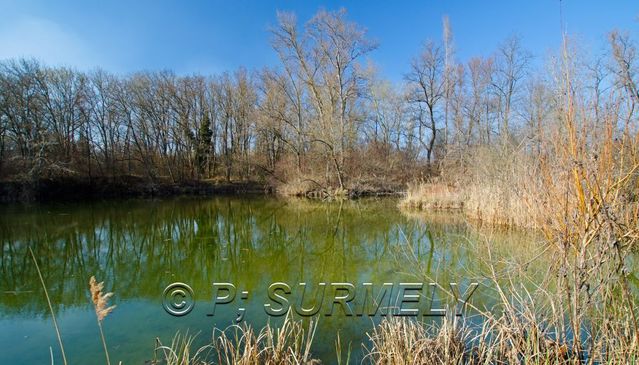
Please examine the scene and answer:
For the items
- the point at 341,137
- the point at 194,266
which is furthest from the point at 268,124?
the point at 194,266

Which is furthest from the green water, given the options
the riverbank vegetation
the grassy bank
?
the grassy bank

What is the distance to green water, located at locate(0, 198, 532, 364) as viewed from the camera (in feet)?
12.3

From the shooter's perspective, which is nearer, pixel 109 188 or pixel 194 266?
pixel 194 266

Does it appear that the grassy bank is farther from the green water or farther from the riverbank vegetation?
the green water

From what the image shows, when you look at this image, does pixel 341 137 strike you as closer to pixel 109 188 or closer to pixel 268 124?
pixel 268 124

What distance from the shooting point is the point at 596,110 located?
213cm

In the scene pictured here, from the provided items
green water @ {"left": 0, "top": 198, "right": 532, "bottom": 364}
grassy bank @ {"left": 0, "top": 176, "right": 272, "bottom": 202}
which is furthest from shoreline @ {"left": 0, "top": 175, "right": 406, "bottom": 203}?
green water @ {"left": 0, "top": 198, "right": 532, "bottom": 364}

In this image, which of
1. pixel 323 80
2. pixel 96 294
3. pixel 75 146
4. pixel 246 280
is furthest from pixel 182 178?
pixel 96 294

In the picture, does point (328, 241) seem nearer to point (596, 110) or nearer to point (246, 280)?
point (246, 280)

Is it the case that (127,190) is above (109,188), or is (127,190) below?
below

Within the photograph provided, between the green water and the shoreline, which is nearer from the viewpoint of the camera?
the green water

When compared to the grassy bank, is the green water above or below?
below

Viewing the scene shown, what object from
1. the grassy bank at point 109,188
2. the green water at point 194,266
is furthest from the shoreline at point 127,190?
the green water at point 194,266

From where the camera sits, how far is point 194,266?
6.73m
